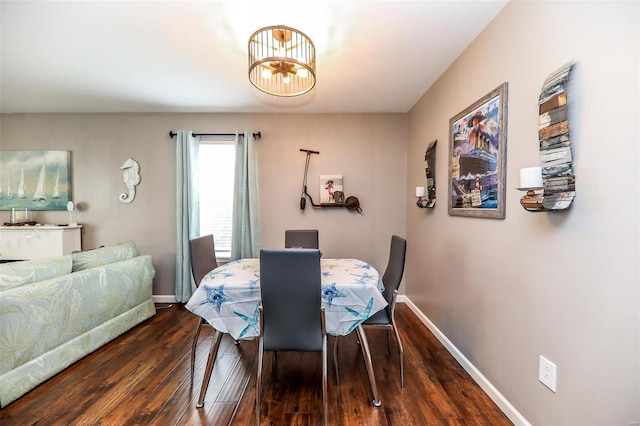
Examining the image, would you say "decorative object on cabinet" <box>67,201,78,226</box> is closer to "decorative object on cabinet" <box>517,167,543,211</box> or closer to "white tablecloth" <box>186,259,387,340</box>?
"white tablecloth" <box>186,259,387,340</box>

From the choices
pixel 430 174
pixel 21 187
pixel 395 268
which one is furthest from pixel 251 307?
pixel 21 187

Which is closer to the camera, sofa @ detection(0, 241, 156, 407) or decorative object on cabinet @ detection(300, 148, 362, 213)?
sofa @ detection(0, 241, 156, 407)

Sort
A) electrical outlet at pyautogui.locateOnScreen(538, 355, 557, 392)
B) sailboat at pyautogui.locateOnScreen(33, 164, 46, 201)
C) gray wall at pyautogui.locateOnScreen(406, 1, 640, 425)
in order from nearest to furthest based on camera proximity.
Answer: gray wall at pyautogui.locateOnScreen(406, 1, 640, 425)
electrical outlet at pyautogui.locateOnScreen(538, 355, 557, 392)
sailboat at pyautogui.locateOnScreen(33, 164, 46, 201)

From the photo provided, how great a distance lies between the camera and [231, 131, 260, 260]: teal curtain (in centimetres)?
342

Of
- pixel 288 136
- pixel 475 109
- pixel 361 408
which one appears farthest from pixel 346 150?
pixel 361 408

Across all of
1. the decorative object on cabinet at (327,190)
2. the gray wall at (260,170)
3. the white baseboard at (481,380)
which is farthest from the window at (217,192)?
the white baseboard at (481,380)

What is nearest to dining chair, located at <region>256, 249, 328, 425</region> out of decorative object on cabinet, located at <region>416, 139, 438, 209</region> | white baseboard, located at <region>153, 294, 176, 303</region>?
decorative object on cabinet, located at <region>416, 139, 438, 209</region>

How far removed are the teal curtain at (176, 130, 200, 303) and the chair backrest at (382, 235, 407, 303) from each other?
2.58 m

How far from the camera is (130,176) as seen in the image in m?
3.55

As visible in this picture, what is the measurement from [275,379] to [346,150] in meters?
2.70

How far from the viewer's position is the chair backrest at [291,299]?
1449 millimetres

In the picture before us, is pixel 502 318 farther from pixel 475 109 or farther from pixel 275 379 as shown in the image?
pixel 275 379

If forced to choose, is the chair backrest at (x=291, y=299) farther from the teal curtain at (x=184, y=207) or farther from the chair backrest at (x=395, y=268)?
the teal curtain at (x=184, y=207)

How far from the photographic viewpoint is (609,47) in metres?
1.03
